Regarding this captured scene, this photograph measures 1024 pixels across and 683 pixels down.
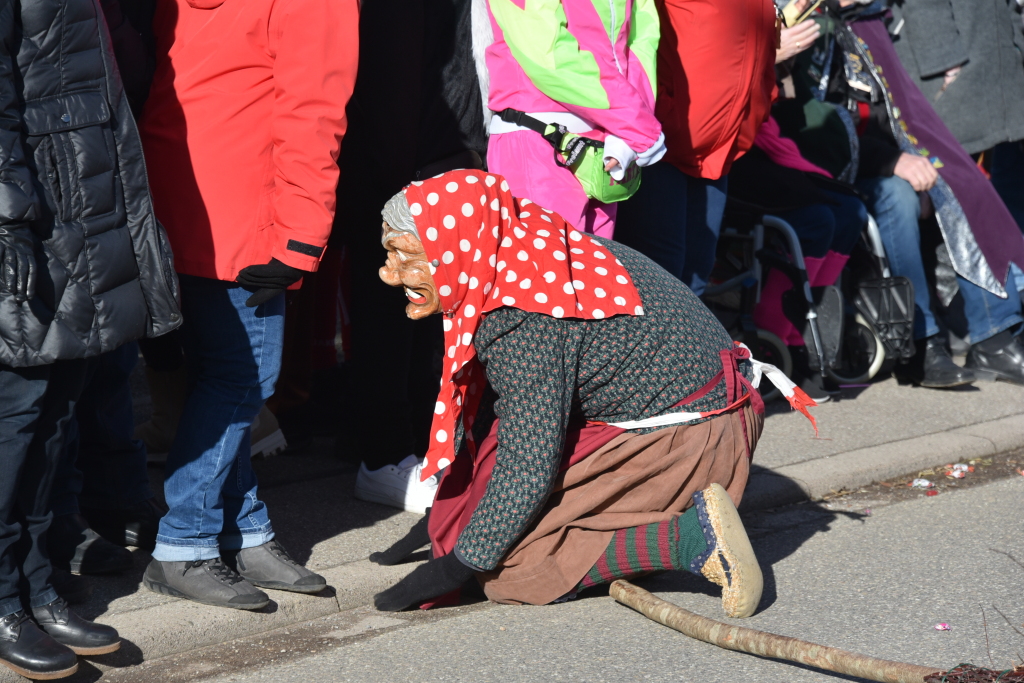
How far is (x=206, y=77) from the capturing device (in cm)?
281

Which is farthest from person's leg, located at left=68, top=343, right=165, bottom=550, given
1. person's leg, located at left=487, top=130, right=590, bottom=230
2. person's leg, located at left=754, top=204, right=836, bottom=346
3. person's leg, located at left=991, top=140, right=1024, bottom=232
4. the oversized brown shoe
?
person's leg, located at left=991, top=140, right=1024, bottom=232

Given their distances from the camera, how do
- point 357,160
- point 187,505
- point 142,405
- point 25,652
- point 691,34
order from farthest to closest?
point 142,405, point 691,34, point 357,160, point 187,505, point 25,652

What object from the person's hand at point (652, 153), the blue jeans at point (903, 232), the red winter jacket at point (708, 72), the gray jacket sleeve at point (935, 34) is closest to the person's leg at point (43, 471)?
the person's hand at point (652, 153)

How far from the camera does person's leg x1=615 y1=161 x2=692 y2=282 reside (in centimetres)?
417

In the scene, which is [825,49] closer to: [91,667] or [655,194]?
[655,194]

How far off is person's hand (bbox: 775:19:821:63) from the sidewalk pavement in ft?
5.26

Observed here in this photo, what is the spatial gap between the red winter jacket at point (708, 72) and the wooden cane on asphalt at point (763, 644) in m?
1.81

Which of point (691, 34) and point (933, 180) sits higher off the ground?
point (691, 34)

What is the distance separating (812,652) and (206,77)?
2058 mm

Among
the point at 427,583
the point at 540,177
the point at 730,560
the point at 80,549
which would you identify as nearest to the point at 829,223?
the point at 540,177

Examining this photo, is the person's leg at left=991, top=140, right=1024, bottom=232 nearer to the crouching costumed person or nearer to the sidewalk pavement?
the sidewalk pavement

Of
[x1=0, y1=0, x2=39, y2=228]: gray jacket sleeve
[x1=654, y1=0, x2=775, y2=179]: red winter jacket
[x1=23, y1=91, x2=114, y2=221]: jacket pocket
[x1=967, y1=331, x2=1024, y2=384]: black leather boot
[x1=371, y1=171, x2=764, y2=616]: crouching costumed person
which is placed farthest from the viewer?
[x1=967, y1=331, x2=1024, y2=384]: black leather boot

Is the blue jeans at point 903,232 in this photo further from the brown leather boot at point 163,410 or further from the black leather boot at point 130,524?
the black leather boot at point 130,524

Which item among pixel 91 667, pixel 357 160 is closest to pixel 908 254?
pixel 357 160
